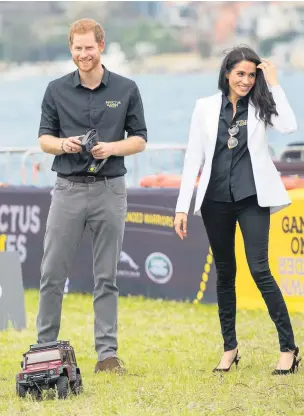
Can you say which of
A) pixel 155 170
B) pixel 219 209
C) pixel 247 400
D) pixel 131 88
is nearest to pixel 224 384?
pixel 247 400

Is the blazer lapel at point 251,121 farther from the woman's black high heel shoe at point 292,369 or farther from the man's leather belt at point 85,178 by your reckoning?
the woman's black high heel shoe at point 292,369

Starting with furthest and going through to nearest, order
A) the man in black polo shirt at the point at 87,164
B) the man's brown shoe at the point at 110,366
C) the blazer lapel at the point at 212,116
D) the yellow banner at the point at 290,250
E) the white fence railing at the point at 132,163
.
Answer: the white fence railing at the point at 132,163 < the yellow banner at the point at 290,250 < the man's brown shoe at the point at 110,366 < the man in black polo shirt at the point at 87,164 < the blazer lapel at the point at 212,116

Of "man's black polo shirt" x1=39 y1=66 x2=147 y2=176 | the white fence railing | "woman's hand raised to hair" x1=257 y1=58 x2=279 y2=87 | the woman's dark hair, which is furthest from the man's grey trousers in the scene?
the white fence railing

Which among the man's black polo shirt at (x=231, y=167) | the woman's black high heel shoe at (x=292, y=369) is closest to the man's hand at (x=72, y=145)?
the man's black polo shirt at (x=231, y=167)

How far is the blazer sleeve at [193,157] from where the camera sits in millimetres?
6430

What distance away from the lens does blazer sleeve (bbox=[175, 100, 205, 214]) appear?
21.1 ft

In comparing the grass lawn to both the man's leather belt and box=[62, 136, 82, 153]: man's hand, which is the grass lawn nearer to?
the man's leather belt

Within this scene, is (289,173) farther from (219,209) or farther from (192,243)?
(219,209)

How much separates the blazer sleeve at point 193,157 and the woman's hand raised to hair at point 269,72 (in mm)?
414

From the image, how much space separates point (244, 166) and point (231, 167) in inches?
2.9

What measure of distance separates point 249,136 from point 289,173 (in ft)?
25.8

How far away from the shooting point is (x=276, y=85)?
6.30 meters

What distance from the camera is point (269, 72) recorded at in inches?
247

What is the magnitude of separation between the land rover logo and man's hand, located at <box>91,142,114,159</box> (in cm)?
448
